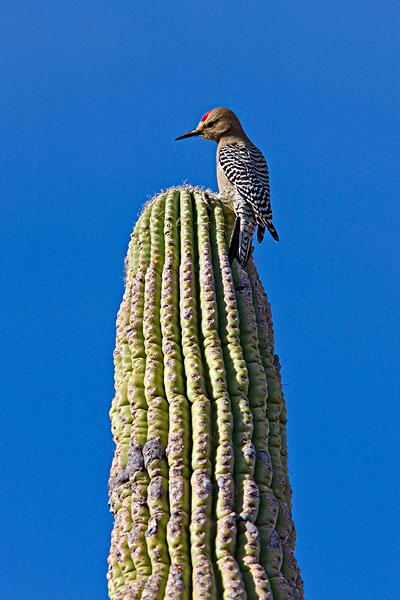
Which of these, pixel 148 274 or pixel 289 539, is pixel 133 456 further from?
pixel 148 274

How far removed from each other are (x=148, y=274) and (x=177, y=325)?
1.55 ft

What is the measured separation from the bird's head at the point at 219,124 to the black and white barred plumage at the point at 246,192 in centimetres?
25

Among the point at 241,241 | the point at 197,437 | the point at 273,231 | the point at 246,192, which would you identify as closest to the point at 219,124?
the point at 246,192

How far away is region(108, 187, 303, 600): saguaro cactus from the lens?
146 inches

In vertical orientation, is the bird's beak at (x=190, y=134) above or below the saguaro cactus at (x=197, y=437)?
above

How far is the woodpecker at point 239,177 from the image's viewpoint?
5532 millimetres

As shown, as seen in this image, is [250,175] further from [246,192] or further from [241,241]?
[241,241]

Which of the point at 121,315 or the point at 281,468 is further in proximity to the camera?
the point at 121,315

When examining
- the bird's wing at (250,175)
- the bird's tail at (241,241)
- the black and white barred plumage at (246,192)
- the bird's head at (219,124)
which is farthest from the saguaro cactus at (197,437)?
the bird's head at (219,124)

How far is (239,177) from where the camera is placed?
6199mm

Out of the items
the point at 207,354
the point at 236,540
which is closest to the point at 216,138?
the point at 207,354

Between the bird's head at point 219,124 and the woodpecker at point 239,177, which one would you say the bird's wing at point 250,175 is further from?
the bird's head at point 219,124

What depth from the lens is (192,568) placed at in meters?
3.67

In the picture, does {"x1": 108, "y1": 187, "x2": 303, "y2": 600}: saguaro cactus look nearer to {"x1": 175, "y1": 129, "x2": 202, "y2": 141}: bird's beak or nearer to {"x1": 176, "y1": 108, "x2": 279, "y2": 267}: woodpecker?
{"x1": 176, "y1": 108, "x2": 279, "y2": 267}: woodpecker
